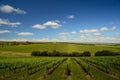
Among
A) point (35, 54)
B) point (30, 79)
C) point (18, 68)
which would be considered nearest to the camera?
point (30, 79)

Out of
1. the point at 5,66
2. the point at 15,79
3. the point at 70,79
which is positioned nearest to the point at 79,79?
the point at 70,79

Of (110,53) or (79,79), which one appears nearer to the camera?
(79,79)

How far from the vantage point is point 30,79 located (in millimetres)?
21344

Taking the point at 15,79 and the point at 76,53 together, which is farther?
the point at 76,53

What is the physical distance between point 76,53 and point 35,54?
72.5 ft

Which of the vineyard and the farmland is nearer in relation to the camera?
the vineyard

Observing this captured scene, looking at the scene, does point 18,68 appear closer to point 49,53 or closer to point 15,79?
point 15,79

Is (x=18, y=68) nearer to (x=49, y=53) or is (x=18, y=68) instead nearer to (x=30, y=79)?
(x=30, y=79)

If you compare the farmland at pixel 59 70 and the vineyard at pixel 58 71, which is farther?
the farmland at pixel 59 70

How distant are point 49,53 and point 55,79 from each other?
2712 inches

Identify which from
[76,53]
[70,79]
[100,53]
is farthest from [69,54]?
[70,79]

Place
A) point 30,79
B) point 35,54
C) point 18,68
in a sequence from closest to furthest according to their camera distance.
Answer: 1. point 30,79
2. point 18,68
3. point 35,54

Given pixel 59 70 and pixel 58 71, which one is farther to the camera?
pixel 59 70

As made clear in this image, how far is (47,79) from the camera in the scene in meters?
21.7
